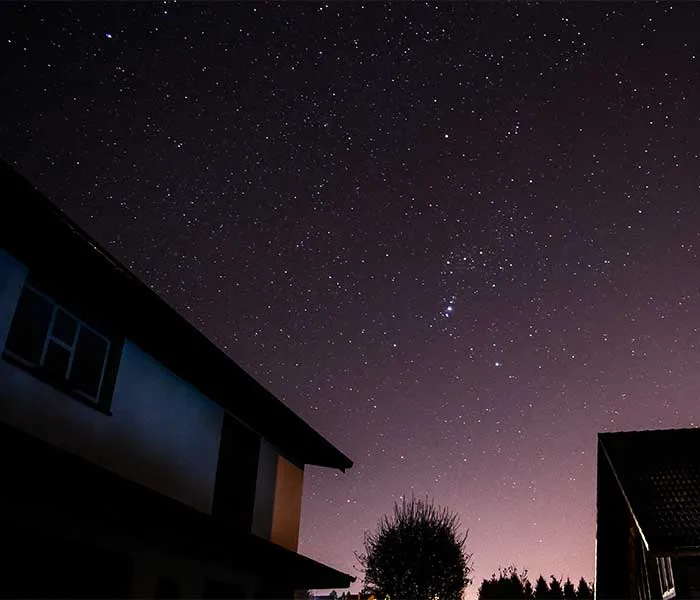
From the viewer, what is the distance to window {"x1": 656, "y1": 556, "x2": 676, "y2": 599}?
44.8 feet

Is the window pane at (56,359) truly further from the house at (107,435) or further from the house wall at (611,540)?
the house wall at (611,540)

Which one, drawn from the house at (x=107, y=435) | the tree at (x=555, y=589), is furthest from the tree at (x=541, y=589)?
the house at (x=107, y=435)

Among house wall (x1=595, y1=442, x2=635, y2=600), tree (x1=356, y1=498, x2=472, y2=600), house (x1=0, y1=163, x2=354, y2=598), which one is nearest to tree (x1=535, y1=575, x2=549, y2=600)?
tree (x1=356, y1=498, x2=472, y2=600)

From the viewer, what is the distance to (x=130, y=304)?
8.70 meters

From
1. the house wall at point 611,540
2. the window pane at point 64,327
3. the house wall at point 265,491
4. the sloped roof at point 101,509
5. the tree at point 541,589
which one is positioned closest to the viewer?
the sloped roof at point 101,509

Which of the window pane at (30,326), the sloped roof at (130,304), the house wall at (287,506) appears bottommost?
the house wall at (287,506)

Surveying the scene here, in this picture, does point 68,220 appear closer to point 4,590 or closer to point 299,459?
point 4,590

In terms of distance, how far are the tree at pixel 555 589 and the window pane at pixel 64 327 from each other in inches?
2788

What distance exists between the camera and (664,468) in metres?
16.1

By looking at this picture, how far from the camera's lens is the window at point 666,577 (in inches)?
538

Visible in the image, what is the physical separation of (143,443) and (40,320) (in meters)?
2.52

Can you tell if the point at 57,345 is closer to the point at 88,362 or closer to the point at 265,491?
the point at 88,362

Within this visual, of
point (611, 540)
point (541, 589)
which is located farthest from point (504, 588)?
point (611, 540)

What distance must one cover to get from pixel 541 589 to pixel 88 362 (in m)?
74.6
